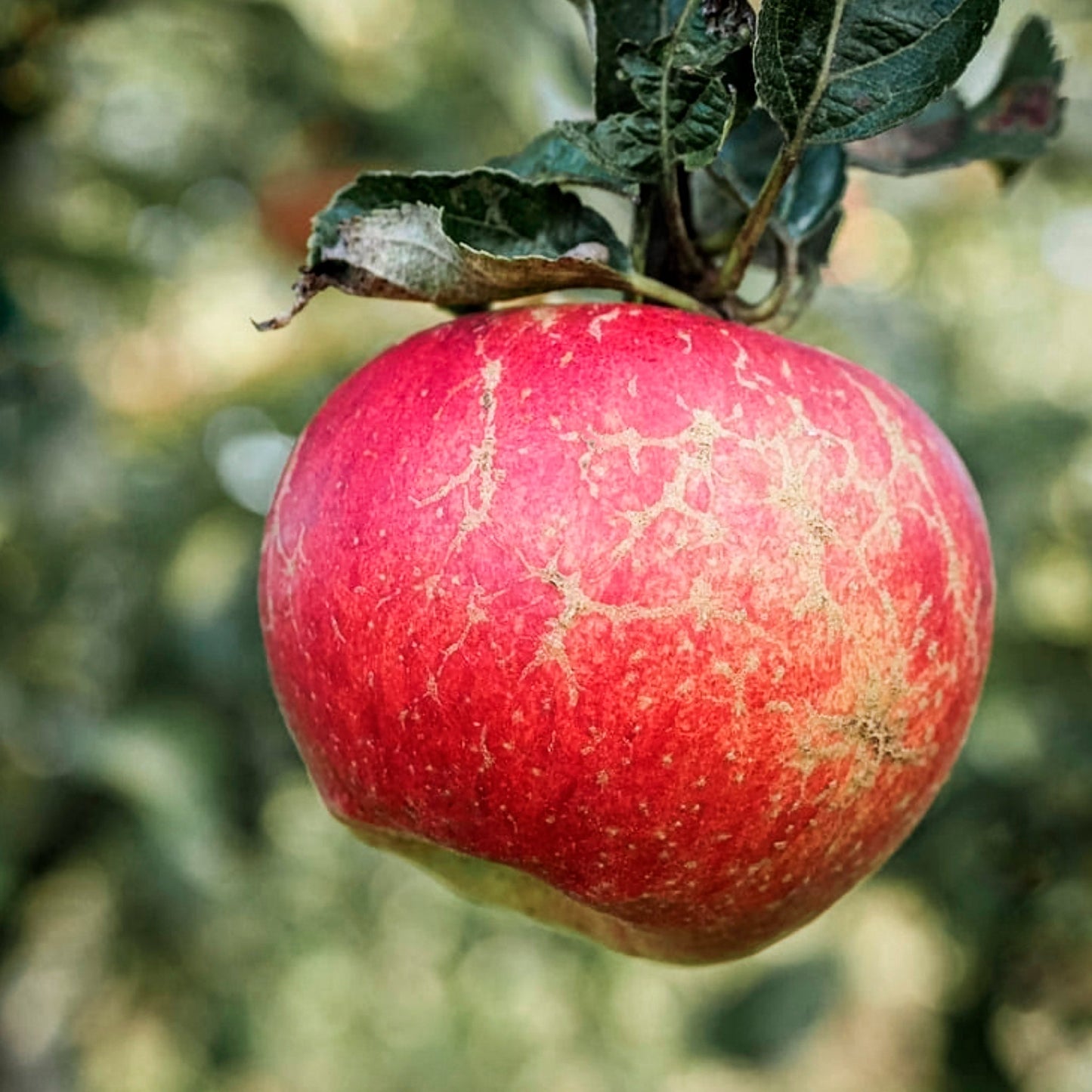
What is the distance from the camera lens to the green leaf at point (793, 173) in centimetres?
88

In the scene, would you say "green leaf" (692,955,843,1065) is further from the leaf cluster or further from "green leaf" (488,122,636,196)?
"green leaf" (488,122,636,196)

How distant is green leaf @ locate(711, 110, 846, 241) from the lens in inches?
34.7

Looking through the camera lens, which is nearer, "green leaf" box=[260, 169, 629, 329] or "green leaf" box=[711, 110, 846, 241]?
"green leaf" box=[260, 169, 629, 329]

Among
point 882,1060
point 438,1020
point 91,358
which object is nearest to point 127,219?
point 91,358

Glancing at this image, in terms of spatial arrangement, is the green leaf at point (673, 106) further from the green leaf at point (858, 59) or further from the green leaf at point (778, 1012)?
the green leaf at point (778, 1012)

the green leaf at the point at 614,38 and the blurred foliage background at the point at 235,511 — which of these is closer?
the green leaf at the point at 614,38

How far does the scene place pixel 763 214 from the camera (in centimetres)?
76

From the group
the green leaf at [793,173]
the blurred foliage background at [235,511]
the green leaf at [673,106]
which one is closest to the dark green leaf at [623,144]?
the green leaf at [673,106]

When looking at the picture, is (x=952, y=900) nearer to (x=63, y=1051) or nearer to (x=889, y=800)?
(x=63, y=1051)

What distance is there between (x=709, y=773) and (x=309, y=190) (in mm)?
2480

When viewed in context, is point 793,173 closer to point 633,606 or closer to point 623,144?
point 623,144

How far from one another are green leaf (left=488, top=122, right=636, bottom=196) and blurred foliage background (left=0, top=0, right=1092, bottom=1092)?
0.55m

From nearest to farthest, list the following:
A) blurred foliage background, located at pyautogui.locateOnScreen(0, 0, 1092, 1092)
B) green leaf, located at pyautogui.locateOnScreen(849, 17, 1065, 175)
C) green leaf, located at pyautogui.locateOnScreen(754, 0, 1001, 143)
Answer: green leaf, located at pyautogui.locateOnScreen(754, 0, 1001, 143) < green leaf, located at pyautogui.locateOnScreen(849, 17, 1065, 175) < blurred foliage background, located at pyautogui.locateOnScreen(0, 0, 1092, 1092)

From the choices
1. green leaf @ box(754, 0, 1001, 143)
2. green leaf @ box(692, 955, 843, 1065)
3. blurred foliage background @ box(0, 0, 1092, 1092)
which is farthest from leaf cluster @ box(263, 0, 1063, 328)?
green leaf @ box(692, 955, 843, 1065)
